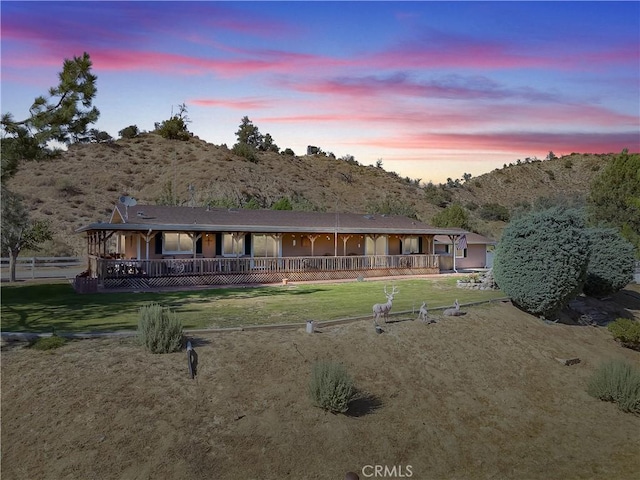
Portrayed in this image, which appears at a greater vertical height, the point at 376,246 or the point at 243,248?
the point at 243,248

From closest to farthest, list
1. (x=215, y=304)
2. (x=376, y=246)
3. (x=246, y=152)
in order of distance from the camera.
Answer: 1. (x=215, y=304)
2. (x=376, y=246)
3. (x=246, y=152)

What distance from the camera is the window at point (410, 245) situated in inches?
1435

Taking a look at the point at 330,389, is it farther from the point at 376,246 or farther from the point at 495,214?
the point at 495,214

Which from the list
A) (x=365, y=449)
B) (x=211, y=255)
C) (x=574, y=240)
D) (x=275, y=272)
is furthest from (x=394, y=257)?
(x=365, y=449)

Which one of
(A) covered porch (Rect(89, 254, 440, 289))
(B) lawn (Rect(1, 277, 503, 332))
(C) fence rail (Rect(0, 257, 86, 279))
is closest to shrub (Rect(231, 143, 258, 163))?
(C) fence rail (Rect(0, 257, 86, 279))

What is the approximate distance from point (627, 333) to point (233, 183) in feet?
176

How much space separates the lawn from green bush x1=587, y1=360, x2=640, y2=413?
626 cm

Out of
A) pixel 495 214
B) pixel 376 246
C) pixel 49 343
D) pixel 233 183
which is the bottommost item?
pixel 49 343

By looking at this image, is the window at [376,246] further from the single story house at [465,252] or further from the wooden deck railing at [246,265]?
the single story house at [465,252]

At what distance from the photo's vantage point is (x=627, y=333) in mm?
19750

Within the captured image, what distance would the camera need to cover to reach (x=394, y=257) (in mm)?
33844

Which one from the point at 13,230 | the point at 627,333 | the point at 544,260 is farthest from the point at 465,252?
the point at 13,230

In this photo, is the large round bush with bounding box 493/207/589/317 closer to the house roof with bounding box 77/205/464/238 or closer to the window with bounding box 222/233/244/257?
the house roof with bounding box 77/205/464/238

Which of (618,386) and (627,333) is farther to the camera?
(627,333)
